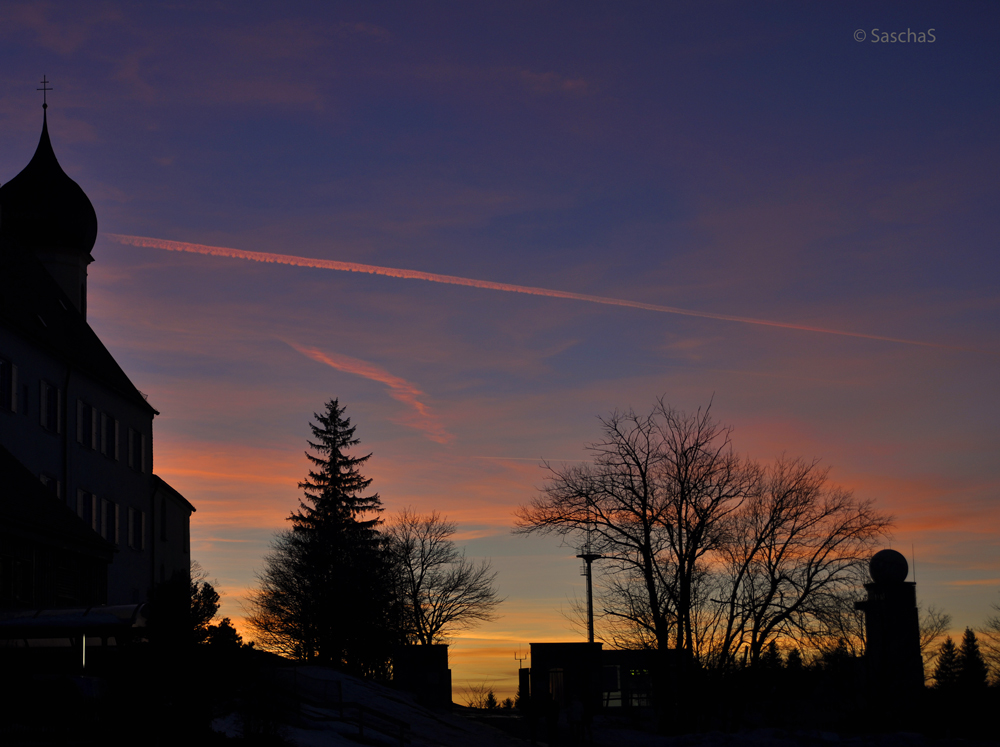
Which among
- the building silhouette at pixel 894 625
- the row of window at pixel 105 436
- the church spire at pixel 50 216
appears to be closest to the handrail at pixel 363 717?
the row of window at pixel 105 436

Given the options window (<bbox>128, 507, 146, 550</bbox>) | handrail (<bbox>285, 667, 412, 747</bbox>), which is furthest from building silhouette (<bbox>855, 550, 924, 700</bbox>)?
window (<bbox>128, 507, 146, 550</bbox>)

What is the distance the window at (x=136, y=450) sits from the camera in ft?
144

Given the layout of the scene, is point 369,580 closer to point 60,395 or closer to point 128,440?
point 128,440

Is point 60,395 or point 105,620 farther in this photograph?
point 60,395

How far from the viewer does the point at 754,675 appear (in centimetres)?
3984

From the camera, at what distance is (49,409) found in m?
35.6

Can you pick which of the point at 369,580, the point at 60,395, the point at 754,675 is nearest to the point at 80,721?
the point at 60,395

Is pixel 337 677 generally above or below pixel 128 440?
below

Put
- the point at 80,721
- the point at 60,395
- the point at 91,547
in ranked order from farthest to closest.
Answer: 1. the point at 60,395
2. the point at 91,547
3. the point at 80,721

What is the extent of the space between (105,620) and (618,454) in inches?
845

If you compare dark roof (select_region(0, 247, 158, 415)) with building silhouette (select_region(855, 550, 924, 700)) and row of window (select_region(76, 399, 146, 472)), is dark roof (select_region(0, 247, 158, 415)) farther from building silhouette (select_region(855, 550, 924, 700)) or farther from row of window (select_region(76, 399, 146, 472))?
building silhouette (select_region(855, 550, 924, 700))

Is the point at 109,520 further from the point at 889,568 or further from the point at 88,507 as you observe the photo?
the point at 889,568

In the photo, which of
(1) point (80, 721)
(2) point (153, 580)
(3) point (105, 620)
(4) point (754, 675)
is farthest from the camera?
(2) point (153, 580)

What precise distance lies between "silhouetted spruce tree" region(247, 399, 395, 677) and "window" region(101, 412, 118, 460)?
2004 centimetres
